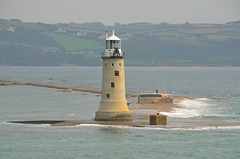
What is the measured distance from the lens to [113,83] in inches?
2457

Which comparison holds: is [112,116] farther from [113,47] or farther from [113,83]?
[113,47]

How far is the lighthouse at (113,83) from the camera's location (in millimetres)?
62300

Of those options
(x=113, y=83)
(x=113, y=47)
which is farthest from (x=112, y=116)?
(x=113, y=47)

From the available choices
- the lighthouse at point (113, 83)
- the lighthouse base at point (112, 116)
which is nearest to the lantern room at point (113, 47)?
the lighthouse at point (113, 83)

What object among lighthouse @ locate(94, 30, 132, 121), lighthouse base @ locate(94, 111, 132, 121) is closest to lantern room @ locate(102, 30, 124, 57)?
lighthouse @ locate(94, 30, 132, 121)

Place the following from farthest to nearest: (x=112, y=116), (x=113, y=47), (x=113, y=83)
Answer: (x=112, y=116) → (x=113, y=47) → (x=113, y=83)

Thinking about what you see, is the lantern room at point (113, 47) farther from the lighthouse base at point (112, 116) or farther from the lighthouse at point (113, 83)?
the lighthouse base at point (112, 116)

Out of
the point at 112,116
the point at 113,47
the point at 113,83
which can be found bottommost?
the point at 112,116

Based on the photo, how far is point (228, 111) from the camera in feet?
291

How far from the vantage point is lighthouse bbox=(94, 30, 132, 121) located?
6230 centimetres

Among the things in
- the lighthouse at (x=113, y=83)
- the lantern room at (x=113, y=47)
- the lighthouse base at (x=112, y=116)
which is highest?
the lantern room at (x=113, y=47)

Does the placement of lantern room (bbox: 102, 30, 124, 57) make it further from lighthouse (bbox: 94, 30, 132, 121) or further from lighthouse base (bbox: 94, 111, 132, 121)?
lighthouse base (bbox: 94, 111, 132, 121)

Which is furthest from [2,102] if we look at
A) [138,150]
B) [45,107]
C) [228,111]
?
[138,150]

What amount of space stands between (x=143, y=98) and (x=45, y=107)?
16880 mm
